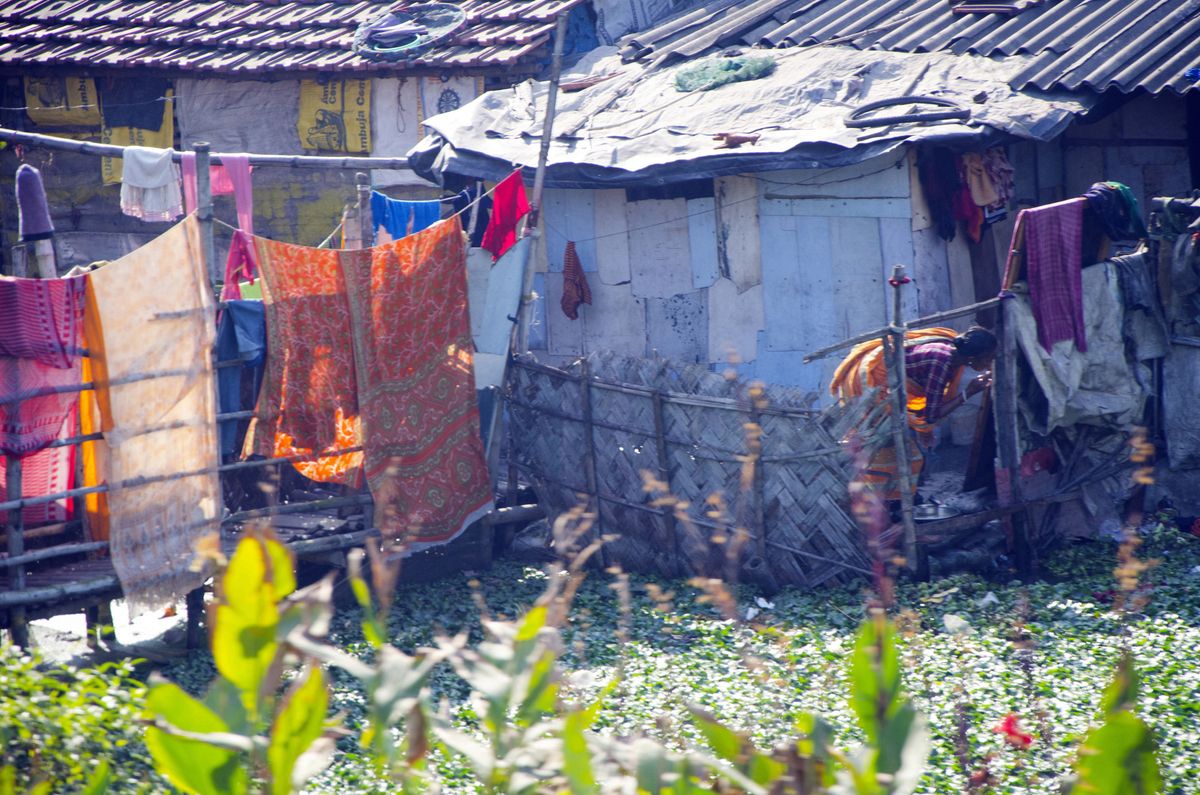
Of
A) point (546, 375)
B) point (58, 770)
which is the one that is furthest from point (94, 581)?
point (546, 375)

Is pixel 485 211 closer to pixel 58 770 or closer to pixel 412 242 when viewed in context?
pixel 412 242

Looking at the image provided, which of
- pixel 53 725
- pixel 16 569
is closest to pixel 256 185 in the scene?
pixel 16 569

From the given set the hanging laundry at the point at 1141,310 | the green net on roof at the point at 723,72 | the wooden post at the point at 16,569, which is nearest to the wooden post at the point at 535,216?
the green net on roof at the point at 723,72

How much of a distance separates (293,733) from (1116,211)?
6.83 meters

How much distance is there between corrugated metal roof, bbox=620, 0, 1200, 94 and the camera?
32.2 ft

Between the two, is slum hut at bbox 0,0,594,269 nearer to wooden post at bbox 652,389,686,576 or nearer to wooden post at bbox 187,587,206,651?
wooden post at bbox 652,389,686,576

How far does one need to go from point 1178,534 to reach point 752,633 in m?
3.05

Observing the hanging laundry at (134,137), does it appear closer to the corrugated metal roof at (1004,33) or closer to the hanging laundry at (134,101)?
the hanging laundry at (134,101)

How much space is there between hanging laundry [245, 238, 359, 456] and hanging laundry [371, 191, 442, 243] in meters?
2.28

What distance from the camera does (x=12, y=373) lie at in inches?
243

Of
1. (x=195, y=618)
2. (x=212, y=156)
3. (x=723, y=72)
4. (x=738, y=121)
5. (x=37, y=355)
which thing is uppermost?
(x=723, y=72)

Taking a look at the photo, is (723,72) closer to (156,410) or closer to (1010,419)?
(1010,419)

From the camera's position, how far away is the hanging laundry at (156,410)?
21.2 ft

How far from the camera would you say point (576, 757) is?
2.49m
